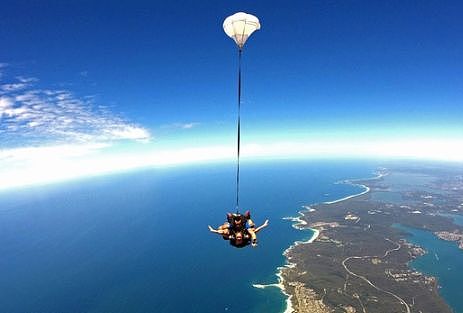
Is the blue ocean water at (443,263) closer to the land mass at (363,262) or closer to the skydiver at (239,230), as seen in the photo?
the land mass at (363,262)

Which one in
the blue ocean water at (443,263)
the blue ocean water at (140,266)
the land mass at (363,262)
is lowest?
the blue ocean water at (140,266)

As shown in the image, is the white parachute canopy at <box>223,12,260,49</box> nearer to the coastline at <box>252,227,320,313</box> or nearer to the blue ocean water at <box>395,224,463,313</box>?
the coastline at <box>252,227,320,313</box>

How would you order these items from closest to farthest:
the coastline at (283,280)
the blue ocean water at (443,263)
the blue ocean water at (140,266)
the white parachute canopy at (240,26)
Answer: the white parachute canopy at (240,26) → the coastline at (283,280) → the blue ocean water at (140,266) → the blue ocean water at (443,263)

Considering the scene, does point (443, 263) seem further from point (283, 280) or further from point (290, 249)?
point (283, 280)

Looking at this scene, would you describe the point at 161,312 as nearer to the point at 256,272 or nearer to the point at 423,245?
the point at 256,272

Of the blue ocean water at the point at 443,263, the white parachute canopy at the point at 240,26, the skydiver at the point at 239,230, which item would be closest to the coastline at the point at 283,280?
the blue ocean water at the point at 443,263

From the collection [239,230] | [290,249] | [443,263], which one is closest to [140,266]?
[290,249]
